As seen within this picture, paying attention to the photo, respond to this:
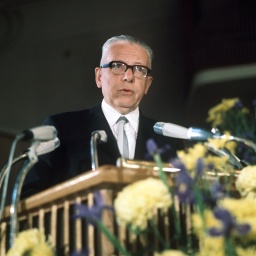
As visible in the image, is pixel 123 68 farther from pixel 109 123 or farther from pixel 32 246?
pixel 32 246

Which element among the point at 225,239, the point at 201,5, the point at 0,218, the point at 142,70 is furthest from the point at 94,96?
the point at 225,239

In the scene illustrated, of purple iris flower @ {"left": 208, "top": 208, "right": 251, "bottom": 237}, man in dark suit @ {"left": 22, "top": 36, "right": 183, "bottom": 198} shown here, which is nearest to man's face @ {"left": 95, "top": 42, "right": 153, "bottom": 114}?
man in dark suit @ {"left": 22, "top": 36, "right": 183, "bottom": 198}

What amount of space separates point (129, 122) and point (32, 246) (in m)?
1.03

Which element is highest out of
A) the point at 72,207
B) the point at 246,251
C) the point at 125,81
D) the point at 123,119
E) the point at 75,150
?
the point at 125,81

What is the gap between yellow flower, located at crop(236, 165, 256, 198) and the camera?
984mm

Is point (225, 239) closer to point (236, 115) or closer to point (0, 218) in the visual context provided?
point (0, 218)

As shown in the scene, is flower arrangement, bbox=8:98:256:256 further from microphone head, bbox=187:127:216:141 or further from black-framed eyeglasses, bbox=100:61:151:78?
black-framed eyeglasses, bbox=100:61:151:78

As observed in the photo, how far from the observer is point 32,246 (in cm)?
92

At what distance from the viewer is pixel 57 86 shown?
364 cm

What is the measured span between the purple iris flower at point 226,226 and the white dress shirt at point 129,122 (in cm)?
110

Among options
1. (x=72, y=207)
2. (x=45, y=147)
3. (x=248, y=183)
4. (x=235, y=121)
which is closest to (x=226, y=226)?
(x=248, y=183)

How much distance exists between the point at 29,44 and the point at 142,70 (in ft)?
6.58

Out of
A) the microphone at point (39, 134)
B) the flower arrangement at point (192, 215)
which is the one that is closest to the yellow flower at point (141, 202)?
the flower arrangement at point (192, 215)

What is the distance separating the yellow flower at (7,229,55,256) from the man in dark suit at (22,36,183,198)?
73 cm
